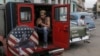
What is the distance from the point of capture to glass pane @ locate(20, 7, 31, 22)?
7.63m

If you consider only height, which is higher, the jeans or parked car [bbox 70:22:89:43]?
the jeans

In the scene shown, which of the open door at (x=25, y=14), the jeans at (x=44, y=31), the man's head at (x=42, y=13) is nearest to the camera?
the open door at (x=25, y=14)

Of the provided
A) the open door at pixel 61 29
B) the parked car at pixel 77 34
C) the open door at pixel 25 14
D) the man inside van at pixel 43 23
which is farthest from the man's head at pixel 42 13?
the parked car at pixel 77 34

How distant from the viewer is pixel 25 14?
778 centimetres

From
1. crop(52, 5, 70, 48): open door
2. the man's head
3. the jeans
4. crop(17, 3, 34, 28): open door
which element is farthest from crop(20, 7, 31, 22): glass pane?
crop(52, 5, 70, 48): open door

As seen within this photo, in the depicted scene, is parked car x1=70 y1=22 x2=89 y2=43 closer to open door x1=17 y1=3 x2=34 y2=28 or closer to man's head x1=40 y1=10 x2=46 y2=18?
man's head x1=40 y1=10 x2=46 y2=18

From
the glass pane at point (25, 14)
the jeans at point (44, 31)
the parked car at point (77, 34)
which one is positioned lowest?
the parked car at point (77, 34)

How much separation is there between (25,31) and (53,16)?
199 cm

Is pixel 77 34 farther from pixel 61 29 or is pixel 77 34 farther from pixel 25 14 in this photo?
pixel 25 14

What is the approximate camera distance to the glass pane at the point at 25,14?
25.0 ft

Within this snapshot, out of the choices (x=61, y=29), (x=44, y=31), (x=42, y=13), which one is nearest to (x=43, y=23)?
(x=42, y=13)

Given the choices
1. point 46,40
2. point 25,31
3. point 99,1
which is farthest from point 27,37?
point 99,1

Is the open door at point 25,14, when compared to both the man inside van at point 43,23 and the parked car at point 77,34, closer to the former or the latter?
the man inside van at point 43,23

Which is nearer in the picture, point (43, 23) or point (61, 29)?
point (43, 23)
